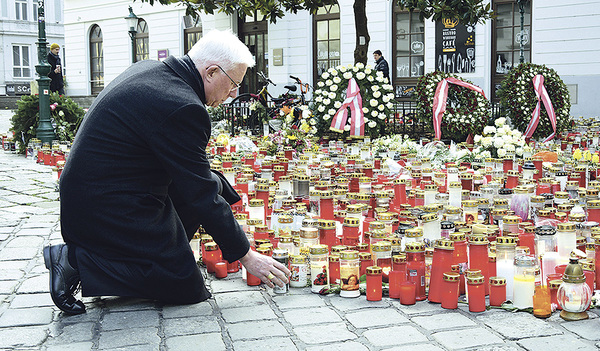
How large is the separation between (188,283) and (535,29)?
550 inches

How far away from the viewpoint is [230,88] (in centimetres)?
338

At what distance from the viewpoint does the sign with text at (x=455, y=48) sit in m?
16.3

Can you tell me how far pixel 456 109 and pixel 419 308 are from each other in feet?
22.2

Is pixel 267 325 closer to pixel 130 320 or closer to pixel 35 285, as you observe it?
pixel 130 320

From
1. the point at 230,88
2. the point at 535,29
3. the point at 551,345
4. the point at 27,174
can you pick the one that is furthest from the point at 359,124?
the point at 535,29

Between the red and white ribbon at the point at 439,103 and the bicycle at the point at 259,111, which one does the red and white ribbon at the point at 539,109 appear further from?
the bicycle at the point at 259,111

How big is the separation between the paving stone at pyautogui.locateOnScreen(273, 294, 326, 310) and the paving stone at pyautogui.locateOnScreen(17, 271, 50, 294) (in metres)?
1.29

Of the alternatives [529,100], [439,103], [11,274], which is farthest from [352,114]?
[11,274]

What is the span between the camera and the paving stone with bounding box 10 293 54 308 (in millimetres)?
3506

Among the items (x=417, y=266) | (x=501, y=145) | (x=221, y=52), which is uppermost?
(x=221, y=52)

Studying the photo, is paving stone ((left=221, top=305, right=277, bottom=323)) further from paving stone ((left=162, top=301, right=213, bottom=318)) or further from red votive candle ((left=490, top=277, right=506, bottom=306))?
red votive candle ((left=490, top=277, right=506, bottom=306))

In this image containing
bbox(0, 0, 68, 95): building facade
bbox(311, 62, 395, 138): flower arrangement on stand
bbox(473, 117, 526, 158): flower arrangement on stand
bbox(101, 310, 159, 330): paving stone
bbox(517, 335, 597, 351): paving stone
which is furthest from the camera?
bbox(0, 0, 68, 95): building facade

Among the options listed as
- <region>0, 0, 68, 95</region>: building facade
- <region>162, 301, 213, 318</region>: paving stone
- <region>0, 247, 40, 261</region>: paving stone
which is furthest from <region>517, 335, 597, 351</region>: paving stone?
<region>0, 0, 68, 95</region>: building facade

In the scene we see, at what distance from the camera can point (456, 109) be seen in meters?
9.74
